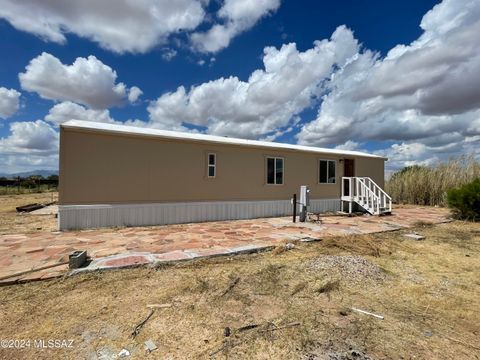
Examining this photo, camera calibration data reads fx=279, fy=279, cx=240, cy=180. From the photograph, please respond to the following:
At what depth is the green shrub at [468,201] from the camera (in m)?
10.1

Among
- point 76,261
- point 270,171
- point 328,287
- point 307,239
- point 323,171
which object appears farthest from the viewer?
point 323,171

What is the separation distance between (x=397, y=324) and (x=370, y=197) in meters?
10.1

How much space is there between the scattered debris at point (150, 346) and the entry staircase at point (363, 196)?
11255 mm

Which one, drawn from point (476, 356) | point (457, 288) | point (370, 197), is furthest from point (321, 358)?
point (370, 197)

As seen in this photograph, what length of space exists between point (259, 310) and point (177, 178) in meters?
6.49

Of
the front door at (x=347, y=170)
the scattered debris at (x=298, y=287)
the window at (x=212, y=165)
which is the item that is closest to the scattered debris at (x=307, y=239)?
the scattered debris at (x=298, y=287)

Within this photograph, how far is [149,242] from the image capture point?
626 cm

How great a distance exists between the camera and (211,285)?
154 inches

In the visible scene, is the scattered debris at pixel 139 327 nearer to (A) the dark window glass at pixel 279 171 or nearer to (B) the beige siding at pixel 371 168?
(A) the dark window glass at pixel 279 171

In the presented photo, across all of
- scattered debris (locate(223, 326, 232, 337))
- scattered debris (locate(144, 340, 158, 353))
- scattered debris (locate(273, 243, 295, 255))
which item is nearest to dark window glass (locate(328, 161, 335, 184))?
scattered debris (locate(273, 243, 295, 255))

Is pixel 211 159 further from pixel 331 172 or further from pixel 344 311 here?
pixel 344 311

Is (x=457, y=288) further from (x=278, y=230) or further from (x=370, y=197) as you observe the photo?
(x=370, y=197)

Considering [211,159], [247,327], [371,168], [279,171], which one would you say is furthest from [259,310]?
[371,168]

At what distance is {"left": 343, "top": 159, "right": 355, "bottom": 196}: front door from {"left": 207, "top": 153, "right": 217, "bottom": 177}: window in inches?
267
